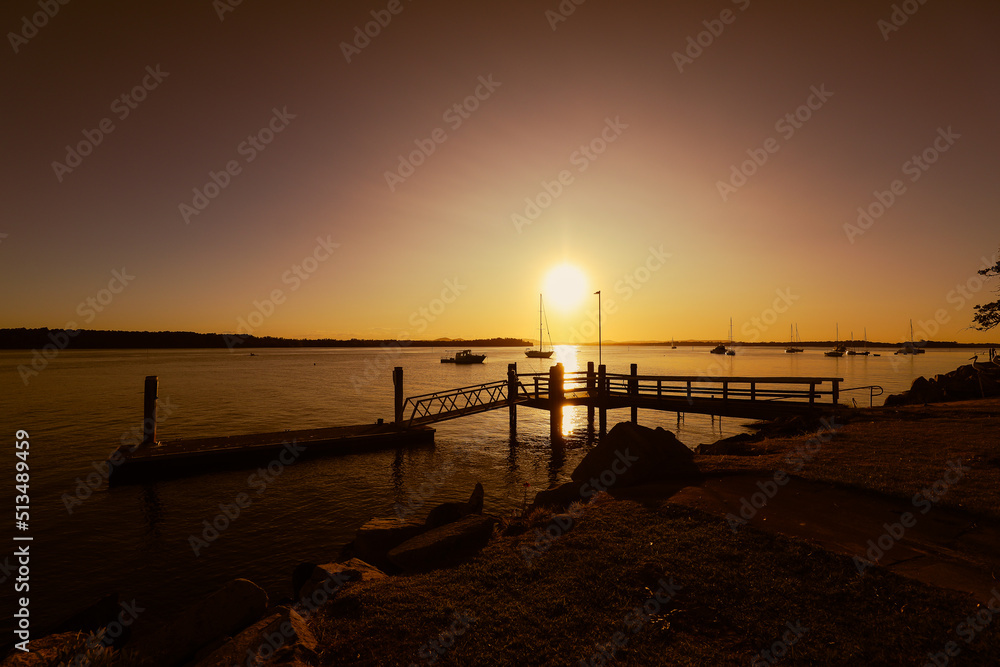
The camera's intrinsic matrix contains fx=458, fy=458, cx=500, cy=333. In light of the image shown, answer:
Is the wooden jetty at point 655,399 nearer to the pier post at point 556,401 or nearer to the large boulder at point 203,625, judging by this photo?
the pier post at point 556,401

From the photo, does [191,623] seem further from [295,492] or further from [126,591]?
[295,492]

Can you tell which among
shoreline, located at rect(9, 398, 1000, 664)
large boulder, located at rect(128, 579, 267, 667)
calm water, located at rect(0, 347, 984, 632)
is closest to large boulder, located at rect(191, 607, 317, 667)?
shoreline, located at rect(9, 398, 1000, 664)

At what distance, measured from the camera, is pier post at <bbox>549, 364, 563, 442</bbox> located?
81.4ft

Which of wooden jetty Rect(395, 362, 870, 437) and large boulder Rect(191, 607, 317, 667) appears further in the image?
wooden jetty Rect(395, 362, 870, 437)

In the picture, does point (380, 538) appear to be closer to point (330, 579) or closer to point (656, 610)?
point (330, 579)

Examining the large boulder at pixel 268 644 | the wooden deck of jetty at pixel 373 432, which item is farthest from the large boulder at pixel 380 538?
the wooden deck of jetty at pixel 373 432

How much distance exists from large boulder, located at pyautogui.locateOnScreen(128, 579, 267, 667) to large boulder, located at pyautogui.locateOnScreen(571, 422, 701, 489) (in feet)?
25.0

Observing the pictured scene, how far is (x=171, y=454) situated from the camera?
1872 centimetres

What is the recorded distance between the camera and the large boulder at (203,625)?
6.18 m

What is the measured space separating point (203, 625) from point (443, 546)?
3617 millimetres

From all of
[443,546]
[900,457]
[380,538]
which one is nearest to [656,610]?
[443,546]

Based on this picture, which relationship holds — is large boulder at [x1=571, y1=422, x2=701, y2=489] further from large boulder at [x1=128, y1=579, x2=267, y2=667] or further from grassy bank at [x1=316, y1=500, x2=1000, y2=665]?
large boulder at [x1=128, y1=579, x2=267, y2=667]

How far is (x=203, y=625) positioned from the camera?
21.3 feet

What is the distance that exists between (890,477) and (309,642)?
11.6 meters
